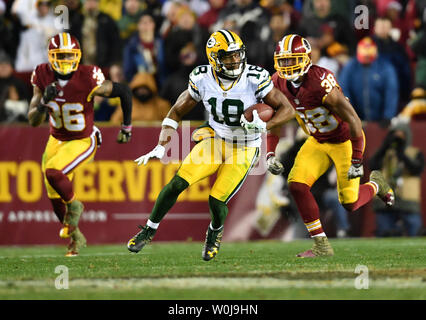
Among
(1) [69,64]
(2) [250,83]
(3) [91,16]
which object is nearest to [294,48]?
(2) [250,83]

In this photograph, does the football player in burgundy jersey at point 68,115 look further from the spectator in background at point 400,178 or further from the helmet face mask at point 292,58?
the spectator in background at point 400,178

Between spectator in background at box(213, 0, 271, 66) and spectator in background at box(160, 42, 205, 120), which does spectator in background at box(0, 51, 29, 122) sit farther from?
spectator in background at box(213, 0, 271, 66)

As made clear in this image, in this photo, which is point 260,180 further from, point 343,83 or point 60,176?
point 60,176

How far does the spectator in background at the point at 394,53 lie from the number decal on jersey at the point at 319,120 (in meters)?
3.51

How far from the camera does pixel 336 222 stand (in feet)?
35.2

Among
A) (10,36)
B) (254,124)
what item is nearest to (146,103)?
(10,36)

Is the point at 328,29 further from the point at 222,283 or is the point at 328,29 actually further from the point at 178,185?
the point at 222,283

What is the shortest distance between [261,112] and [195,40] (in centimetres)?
486

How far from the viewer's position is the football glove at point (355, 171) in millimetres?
7805

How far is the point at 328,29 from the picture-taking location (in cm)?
1170

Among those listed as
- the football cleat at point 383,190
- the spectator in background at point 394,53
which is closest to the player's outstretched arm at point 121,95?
the football cleat at point 383,190

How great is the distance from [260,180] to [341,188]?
2.65 metres

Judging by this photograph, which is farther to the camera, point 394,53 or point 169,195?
point 394,53

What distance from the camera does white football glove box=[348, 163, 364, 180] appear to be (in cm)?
780
